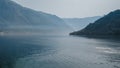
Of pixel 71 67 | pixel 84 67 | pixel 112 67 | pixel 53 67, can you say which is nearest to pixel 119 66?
pixel 112 67

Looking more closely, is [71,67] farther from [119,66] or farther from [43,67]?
[119,66]

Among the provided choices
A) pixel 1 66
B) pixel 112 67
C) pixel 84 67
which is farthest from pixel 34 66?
pixel 112 67

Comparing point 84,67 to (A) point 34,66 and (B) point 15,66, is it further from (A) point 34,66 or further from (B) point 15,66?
(B) point 15,66

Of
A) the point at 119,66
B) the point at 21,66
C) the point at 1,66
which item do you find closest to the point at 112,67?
the point at 119,66

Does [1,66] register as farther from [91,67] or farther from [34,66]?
[91,67]

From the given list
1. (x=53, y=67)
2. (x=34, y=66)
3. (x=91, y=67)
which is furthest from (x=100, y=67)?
(x=34, y=66)
